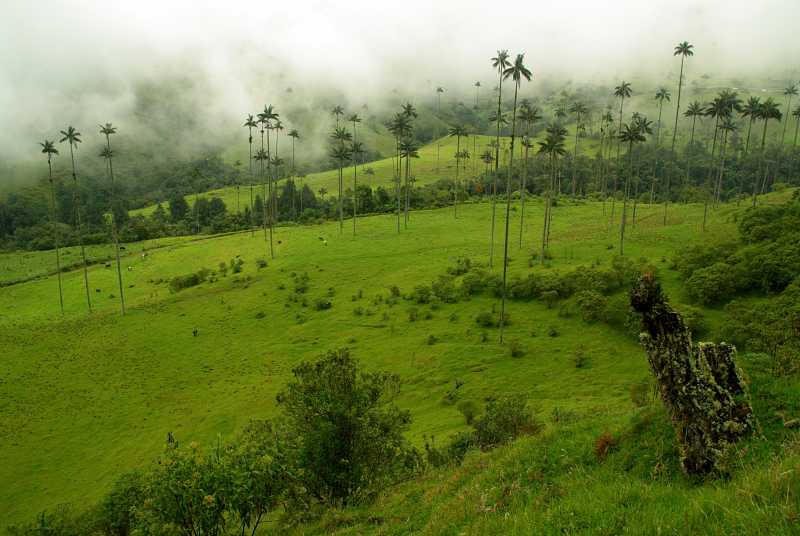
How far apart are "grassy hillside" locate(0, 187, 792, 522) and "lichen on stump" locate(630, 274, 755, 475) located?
952cm

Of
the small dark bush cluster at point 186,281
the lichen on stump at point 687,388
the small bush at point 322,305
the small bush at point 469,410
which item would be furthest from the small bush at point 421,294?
the lichen on stump at point 687,388

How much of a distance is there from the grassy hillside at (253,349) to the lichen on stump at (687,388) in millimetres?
9521

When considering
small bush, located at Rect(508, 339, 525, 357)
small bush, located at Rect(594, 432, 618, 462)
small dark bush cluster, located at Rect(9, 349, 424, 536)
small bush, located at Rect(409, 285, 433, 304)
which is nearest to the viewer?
small bush, located at Rect(594, 432, 618, 462)

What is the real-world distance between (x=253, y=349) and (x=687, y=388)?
187 feet

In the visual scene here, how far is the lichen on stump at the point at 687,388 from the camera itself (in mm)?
10219

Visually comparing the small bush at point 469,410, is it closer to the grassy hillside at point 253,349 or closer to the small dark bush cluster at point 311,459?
the grassy hillside at point 253,349

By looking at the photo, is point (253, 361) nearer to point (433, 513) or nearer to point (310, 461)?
point (310, 461)

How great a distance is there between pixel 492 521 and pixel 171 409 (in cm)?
4787

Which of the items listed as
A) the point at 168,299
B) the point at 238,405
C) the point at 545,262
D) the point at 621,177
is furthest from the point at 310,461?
the point at 621,177

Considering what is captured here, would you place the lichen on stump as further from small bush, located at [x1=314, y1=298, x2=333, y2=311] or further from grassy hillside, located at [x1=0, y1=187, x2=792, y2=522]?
small bush, located at [x1=314, y1=298, x2=333, y2=311]

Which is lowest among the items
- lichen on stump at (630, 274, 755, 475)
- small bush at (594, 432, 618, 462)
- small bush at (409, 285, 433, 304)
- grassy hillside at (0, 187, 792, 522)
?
grassy hillside at (0, 187, 792, 522)

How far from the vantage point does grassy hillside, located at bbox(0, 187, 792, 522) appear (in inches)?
1661

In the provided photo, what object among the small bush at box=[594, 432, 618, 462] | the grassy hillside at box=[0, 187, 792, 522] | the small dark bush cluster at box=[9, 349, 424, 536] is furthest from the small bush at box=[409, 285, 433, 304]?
the small bush at box=[594, 432, 618, 462]

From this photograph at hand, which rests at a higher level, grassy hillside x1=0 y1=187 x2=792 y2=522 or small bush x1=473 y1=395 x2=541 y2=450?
small bush x1=473 y1=395 x2=541 y2=450
